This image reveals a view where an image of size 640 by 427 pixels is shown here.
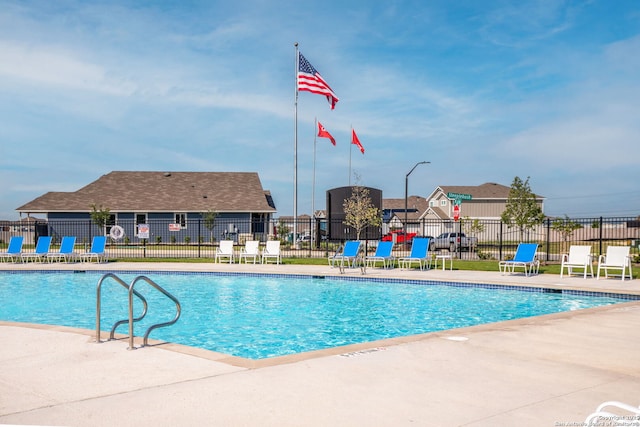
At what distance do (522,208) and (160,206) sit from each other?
25.0m

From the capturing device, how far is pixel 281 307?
478 inches

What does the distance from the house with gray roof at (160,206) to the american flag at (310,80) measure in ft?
42.8

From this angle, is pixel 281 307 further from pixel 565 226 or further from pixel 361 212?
pixel 565 226

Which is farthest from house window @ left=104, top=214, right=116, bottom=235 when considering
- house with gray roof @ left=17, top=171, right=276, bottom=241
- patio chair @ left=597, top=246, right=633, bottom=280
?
patio chair @ left=597, top=246, right=633, bottom=280

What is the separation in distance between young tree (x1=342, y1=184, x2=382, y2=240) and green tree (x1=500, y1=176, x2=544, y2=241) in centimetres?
690

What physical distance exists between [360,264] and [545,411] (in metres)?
16.8

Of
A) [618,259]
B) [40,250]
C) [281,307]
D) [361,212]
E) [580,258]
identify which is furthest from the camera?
[361,212]

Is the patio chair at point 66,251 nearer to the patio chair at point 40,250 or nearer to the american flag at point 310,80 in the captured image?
the patio chair at point 40,250

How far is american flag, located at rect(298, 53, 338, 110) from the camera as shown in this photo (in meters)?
25.0

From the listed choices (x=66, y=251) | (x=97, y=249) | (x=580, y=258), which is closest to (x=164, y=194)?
(x=66, y=251)

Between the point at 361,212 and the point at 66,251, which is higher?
the point at 361,212

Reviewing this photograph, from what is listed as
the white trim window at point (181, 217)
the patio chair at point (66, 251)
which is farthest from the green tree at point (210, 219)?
the patio chair at point (66, 251)

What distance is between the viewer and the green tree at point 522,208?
22.3m

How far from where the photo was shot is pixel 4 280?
57.0 feet
